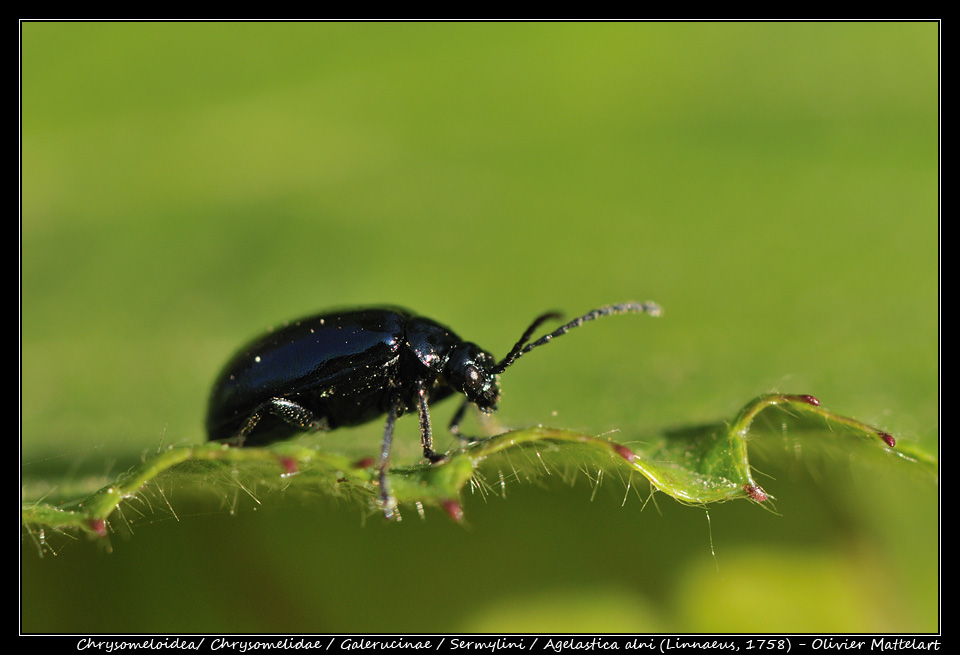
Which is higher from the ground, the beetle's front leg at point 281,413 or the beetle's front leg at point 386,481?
the beetle's front leg at point 386,481

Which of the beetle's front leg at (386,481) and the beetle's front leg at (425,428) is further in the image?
the beetle's front leg at (425,428)

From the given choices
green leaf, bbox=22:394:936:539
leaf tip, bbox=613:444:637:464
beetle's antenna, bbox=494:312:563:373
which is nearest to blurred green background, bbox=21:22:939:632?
beetle's antenna, bbox=494:312:563:373

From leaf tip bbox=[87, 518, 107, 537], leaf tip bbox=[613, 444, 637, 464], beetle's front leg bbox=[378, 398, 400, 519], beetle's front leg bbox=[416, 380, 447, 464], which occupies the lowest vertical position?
beetle's front leg bbox=[416, 380, 447, 464]

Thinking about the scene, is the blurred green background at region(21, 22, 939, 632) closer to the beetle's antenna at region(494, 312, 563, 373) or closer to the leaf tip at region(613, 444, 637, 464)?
the beetle's antenna at region(494, 312, 563, 373)

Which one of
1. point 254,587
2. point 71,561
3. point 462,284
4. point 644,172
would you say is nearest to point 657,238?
point 644,172

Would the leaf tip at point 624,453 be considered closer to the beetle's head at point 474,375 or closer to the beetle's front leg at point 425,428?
the beetle's front leg at point 425,428

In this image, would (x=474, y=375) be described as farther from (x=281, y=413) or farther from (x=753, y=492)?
(x=753, y=492)

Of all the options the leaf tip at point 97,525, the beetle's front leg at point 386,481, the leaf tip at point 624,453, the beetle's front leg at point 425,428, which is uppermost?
the leaf tip at point 624,453

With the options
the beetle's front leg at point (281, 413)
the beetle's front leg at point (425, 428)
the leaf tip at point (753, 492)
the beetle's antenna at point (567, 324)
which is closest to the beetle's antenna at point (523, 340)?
the beetle's antenna at point (567, 324)

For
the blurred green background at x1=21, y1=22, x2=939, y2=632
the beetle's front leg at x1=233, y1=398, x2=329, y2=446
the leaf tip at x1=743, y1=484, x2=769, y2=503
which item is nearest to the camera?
the leaf tip at x1=743, y1=484, x2=769, y2=503
